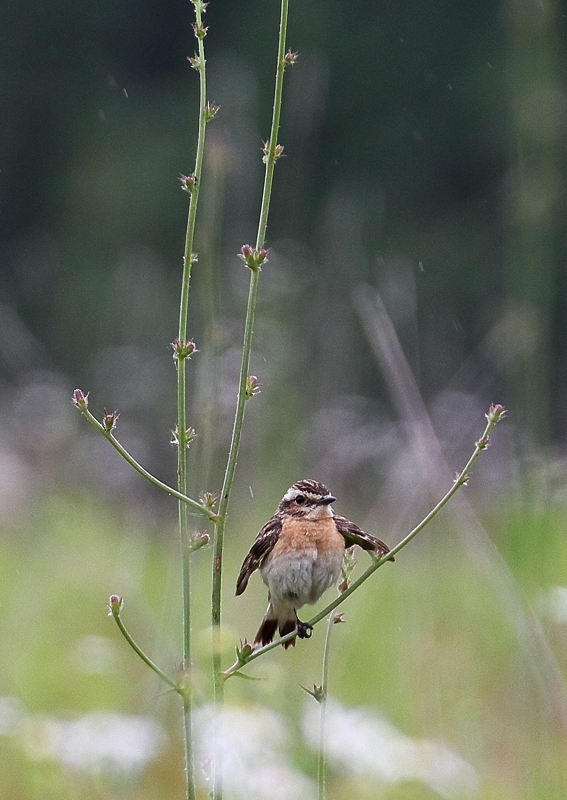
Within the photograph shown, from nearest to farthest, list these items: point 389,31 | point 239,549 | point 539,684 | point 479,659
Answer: point 539,684 < point 479,659 < point 239,549 < point 389,31

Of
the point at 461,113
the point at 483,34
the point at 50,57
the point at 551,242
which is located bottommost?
the point at 551,242

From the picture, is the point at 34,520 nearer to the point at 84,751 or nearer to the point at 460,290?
the point at 84,751

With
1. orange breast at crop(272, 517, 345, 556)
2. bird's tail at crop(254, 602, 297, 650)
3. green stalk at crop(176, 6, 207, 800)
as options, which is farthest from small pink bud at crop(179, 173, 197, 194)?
bird's tail at crop(254, 602, 297, 650)

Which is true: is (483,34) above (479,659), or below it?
above

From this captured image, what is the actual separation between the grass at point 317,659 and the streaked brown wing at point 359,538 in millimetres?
289

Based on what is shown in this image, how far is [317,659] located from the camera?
5082 millimetres

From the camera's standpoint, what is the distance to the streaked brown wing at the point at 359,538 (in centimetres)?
243

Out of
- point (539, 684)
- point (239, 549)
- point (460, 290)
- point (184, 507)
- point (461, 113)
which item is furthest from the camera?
point (461, 113)

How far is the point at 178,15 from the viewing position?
23609mm

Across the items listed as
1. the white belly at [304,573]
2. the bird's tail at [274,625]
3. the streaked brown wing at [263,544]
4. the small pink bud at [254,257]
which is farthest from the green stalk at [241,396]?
the bird's tail at [274,625]

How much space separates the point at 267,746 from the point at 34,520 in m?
4.61

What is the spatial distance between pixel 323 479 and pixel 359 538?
123 inches

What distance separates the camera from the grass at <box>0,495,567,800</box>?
107 inches

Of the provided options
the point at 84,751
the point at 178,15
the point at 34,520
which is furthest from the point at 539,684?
the point at 178,15
